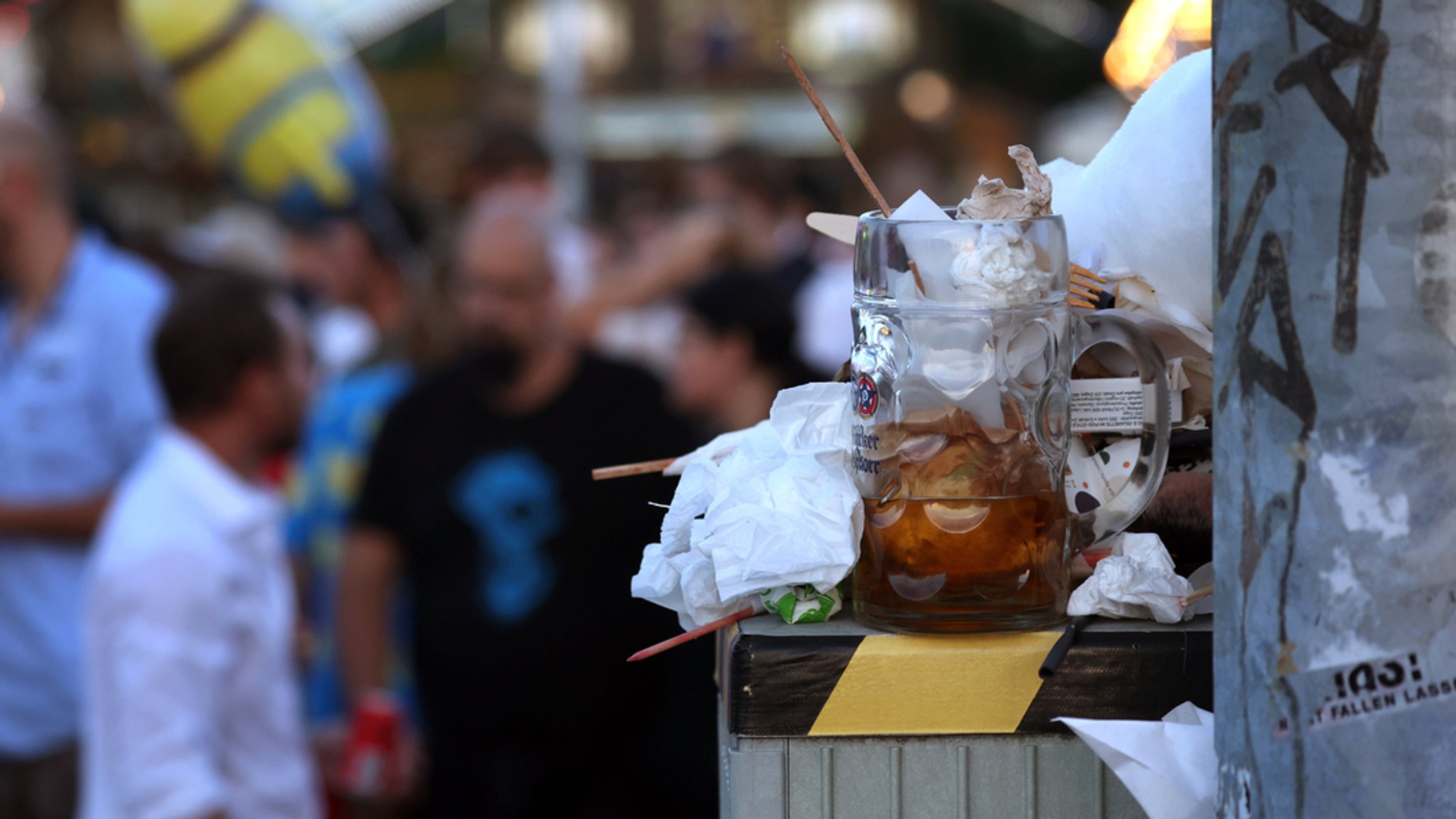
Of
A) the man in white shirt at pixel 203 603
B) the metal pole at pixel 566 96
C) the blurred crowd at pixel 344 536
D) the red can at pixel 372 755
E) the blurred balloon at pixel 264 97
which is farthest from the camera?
the metal pole at pixel 566 96

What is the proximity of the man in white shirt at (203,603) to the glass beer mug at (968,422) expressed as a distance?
1964 mm

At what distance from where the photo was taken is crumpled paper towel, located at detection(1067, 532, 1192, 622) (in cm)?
101

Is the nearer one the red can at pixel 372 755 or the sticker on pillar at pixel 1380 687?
the sticker on pillar at pixel 1380 687

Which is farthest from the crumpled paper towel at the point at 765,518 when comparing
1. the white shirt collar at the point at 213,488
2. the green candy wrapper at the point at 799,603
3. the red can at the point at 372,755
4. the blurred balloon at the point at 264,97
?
the blurred balloon at the point at 264,97

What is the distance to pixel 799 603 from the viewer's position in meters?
1.03

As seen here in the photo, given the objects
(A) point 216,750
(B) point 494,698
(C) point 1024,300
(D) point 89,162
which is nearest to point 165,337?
(A) point 216,750

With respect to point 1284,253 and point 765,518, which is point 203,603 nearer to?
point 765,518

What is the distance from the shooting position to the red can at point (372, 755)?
12.6ft

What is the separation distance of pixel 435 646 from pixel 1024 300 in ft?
8.68

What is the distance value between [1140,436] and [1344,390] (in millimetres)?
333

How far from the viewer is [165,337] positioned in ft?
9.99

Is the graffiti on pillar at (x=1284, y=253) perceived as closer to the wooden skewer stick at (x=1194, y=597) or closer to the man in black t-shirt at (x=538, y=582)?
the wooden skewer stick at (x=1194, y=597)

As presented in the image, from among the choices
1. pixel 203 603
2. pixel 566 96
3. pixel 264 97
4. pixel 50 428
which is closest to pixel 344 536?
pixel 50 428

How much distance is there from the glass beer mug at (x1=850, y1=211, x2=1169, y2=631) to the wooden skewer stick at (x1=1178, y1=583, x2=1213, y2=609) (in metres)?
0.08
